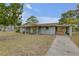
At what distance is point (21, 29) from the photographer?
11586 mm

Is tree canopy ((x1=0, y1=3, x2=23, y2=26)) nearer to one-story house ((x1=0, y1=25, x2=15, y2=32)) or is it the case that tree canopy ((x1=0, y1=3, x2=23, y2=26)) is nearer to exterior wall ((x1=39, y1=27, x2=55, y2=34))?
one-story house ((x1=0, y1=25, x2=15, y2=32))

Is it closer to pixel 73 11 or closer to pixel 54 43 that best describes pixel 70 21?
pixel 73 11

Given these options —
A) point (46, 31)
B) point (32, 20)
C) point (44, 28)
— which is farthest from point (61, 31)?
point (32, 20)

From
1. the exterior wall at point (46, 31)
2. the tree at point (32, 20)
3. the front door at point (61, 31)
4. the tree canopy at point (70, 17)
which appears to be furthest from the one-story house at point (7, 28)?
the tree canopy at point (70, 17)

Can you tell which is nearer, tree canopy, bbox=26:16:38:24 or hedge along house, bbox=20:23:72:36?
tree canopy, bbox=26:16:38:24

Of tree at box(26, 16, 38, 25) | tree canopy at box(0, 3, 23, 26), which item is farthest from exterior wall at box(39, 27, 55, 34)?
tree canopy at box(0, 3, 23, 26)

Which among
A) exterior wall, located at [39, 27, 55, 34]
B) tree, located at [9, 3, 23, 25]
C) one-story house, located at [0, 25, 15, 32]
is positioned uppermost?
tree, located at [9, 3, 23, 25]

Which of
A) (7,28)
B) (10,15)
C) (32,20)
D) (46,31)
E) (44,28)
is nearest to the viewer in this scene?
(10,15)

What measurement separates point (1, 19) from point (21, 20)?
1093mm

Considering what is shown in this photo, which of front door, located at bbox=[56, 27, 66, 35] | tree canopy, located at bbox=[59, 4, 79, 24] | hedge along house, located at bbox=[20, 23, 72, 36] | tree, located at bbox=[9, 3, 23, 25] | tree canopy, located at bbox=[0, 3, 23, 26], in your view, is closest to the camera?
tree, located at bbox=[9, 3, 23, 25]

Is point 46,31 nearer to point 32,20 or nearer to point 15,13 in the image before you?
point 32,20

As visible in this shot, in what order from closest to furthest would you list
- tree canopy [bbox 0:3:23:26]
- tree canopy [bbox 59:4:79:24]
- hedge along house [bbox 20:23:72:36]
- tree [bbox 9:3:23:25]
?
tree [bbox 9:3:23:25] < tree canopy [bbox 0:3:23:26] < tree canopy [bbox 59:4:79:24] < hedge along house [bbox 20:23:72:36]

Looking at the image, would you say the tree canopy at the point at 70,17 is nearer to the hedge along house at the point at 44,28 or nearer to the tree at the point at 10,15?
the hedge along house at the point at 44,28

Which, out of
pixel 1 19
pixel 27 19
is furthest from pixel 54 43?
pixel 1 19
